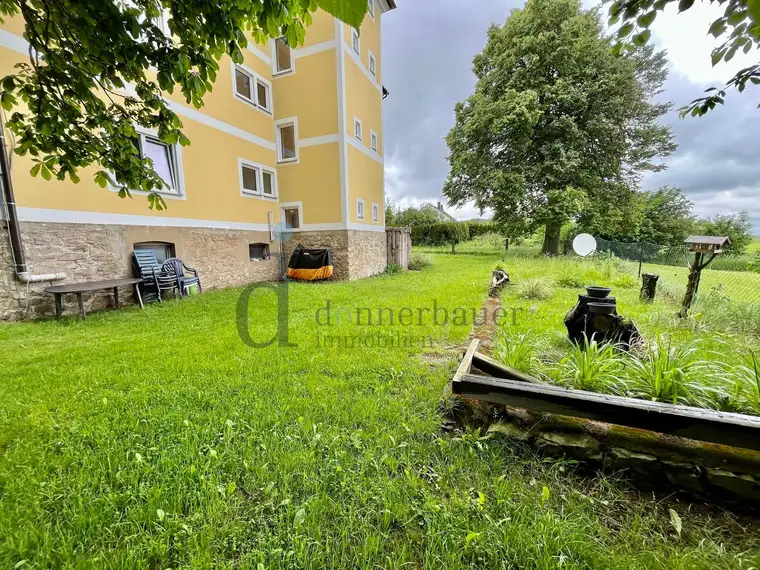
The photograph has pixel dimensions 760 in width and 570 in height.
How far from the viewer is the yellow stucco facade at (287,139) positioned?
7742 millimetres

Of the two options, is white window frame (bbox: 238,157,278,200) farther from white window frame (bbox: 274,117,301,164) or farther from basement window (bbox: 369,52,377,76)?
basement window (bbox: 369,52,377,76)

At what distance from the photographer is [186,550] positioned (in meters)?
1.27

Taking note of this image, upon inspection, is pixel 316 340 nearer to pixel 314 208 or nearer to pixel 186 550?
pixel 186 550

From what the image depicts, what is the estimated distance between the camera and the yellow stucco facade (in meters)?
7.74

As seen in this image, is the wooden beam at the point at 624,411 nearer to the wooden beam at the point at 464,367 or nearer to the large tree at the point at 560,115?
the wooden beam at the point at 464,367

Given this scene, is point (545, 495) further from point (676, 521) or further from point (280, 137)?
point (280, 137)

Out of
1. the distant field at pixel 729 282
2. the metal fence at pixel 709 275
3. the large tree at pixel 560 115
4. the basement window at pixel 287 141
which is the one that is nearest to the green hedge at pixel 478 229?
the large tree at pixel 560 115

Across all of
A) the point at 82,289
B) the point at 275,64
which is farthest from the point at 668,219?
the point at 82,289

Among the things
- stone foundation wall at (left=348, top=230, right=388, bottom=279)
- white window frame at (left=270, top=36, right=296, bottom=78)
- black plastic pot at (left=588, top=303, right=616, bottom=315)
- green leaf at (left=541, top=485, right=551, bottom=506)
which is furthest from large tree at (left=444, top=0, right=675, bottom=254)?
green leaf at (left=541, top=485, right=551, bottom=506)

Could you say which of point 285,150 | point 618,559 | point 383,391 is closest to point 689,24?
point 618,559

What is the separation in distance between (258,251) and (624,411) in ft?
33.2

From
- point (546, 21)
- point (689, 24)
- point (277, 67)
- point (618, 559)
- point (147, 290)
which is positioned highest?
point (546, 21)

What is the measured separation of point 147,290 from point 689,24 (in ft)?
27.6

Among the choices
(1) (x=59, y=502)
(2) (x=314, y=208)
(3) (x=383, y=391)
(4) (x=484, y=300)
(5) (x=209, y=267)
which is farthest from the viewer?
(2) (x=314, y=208)
